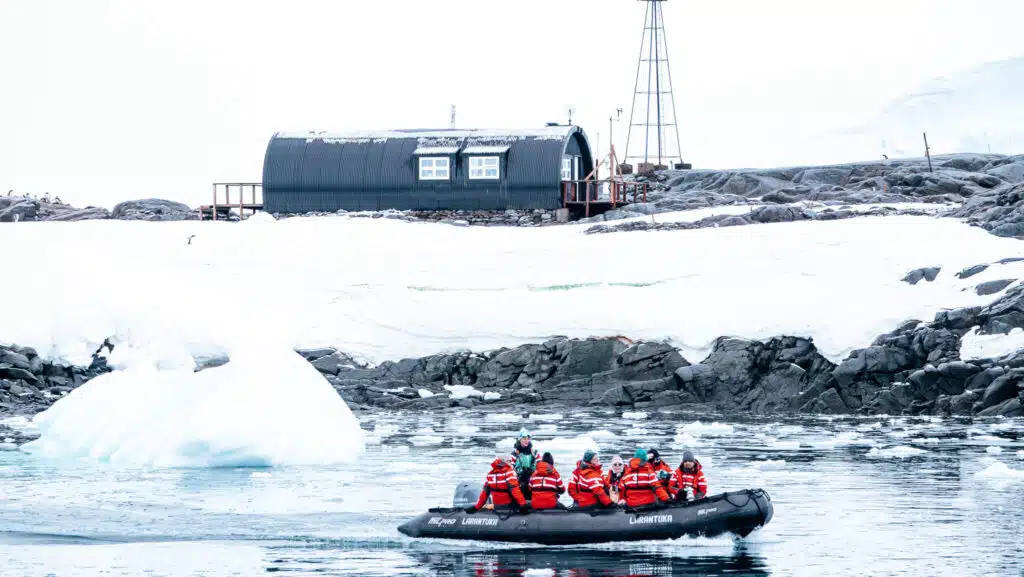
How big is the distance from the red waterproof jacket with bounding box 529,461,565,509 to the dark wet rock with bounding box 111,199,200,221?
4451 cm

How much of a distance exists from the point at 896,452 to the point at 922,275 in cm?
1294

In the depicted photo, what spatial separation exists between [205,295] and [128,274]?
2892 mm

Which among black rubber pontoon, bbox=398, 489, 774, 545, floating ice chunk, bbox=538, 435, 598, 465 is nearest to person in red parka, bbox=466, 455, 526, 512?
black rubber pontoon, bbox=398, 489, 774, 545

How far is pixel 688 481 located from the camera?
71.4 feet

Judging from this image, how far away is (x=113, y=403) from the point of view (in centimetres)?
3103

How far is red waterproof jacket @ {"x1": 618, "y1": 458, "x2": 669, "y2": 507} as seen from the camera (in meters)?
21.6

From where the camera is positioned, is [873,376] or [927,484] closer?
[927,484]

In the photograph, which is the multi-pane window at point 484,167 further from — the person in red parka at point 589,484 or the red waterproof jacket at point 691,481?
the person in red parka at point 589,484

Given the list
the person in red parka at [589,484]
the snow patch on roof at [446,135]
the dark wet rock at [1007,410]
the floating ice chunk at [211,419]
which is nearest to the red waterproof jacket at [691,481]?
the person in red parka at [589,484]

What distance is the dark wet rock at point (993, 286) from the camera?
129ft

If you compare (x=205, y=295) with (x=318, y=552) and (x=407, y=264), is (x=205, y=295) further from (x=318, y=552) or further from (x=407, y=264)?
(x=318, y=552)

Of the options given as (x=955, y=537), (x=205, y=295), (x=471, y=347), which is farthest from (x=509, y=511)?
(x=205, y=295)

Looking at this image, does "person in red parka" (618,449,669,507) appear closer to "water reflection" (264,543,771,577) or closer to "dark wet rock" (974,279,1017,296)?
"water reflection" (264,543,771,577)

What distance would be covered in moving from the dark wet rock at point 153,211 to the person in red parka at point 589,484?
4487 centimetres
